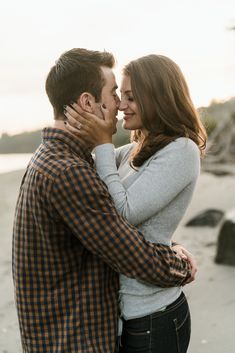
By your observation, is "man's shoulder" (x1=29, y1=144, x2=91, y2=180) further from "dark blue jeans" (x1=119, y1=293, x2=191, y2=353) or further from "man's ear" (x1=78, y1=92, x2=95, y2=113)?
"dark blue jeans" (x1=119, y1=293, x2=191, y2=353)

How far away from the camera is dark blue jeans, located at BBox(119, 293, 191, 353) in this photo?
78.2 inches

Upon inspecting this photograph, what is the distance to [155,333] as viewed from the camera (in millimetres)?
1987

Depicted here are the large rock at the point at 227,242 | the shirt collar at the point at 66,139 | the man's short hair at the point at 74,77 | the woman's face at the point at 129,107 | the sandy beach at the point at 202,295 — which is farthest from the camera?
the large rock at the point at 227,242

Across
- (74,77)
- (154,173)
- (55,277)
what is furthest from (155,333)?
(74,77)

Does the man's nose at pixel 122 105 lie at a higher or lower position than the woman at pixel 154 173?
higher

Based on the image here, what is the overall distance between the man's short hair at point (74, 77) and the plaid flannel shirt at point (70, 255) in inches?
6.5

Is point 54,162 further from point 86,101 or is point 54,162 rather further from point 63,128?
point 86,101

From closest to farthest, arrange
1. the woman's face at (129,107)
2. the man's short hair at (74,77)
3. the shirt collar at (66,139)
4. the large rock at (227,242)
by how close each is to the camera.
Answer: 1. the shirt collar at (66,139)
2. the man's short hair at (74,77)
3. the woman's face at (129,107)
4. the large rock at (227,242)

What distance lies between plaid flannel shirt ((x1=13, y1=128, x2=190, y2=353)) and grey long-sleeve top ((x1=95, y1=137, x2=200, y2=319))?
73 millimetres

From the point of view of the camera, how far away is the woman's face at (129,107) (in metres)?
2.17

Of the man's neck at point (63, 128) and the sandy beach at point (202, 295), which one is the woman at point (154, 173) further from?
the sandy beach at point (202, 295)

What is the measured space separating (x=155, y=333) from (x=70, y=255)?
43 cm

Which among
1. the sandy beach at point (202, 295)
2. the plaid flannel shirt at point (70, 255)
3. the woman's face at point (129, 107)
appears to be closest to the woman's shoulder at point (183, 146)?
the woman's face at point (129, 107)

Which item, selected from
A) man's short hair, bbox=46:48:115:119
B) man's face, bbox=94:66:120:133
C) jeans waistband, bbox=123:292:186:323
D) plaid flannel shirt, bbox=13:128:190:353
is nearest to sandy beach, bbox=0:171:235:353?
jeans waistband, bbox=123:292:186:323
